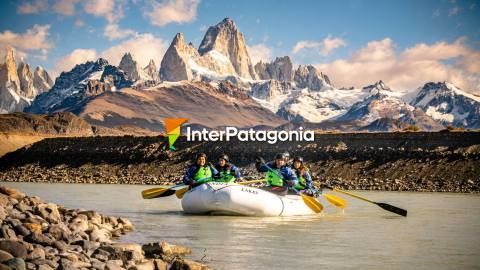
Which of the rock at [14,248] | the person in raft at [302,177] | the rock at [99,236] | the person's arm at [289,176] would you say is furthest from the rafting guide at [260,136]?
the rock at [14,248]

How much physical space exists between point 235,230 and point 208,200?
11.4ft

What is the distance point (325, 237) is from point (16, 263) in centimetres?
1079

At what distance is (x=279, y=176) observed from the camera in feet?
83.8

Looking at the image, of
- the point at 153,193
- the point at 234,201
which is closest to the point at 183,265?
the point at 234,201

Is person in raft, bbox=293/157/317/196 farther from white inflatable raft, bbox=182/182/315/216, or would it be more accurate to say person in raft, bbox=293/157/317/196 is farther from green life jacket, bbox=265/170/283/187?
green life jacket, bbox=265/170/283/187

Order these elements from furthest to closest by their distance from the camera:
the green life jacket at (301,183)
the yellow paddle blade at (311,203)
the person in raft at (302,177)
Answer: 1. the person in raft at (302,177)
2. the green life jacket at (301,183)
3. the yellow paddle blade at (311,203)

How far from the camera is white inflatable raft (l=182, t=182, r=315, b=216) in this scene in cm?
2409

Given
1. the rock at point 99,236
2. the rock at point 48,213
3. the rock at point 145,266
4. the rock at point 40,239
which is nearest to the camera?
the rock at point 145,266

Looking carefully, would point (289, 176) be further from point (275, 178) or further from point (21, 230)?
point (21, 230)

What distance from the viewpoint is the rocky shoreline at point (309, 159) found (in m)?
50.2

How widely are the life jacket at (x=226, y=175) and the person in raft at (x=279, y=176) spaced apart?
4.82ft

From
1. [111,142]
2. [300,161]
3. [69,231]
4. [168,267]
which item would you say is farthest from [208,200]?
[111,142]

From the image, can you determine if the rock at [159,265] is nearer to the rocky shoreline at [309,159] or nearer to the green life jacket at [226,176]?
the green life jacket at [226,176]

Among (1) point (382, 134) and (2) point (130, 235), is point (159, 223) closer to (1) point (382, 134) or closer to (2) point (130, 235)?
(2) point (130, 235)
